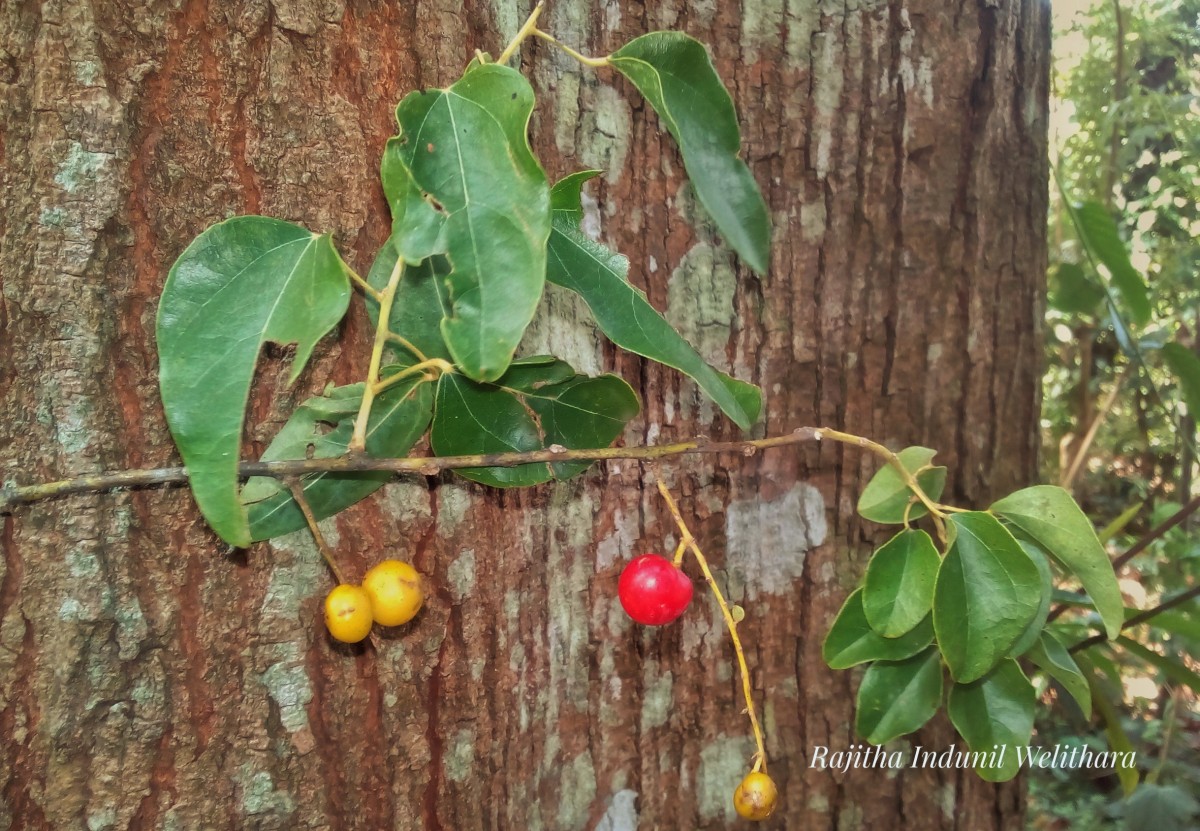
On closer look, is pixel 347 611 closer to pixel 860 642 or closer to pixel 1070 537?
pixel 860 642

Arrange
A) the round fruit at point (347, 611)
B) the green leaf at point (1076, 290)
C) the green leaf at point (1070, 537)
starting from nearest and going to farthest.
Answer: the round fruit at point (347, 611) → the green leaf at point (1070, 537) → the green leaf at point (1076, 290)

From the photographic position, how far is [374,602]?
2.11ft

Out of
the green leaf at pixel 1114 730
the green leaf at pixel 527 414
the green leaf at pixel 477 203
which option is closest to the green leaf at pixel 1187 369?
the green leaf at pixel 1114 730

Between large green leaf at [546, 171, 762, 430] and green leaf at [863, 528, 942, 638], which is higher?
large green leaf at [546, 171, 762, 430]

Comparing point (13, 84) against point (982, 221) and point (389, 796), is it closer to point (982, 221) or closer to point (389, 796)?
point (389, 796)

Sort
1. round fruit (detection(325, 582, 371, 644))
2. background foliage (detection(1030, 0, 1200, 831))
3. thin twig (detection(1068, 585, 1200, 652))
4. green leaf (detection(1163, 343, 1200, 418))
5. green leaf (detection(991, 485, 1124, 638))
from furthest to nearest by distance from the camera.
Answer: background foliage (detection(1030, 0, 1200, 831)), green leaf (detection(1163, 343, 1200, 418)), thin twig (detection(1068, 585, 1200, 652)), green leaf (detection(991, 485, 1124, 638)), round fruit (detection(325, 582, 371, 644))

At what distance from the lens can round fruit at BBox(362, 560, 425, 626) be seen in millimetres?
643

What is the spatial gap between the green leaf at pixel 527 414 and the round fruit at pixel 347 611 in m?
0.14

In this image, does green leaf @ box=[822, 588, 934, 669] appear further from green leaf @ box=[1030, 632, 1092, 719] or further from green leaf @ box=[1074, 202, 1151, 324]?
green leaf @ box=[1074, 202, 1151, 324]

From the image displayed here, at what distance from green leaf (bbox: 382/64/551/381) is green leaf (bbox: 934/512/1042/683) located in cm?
49

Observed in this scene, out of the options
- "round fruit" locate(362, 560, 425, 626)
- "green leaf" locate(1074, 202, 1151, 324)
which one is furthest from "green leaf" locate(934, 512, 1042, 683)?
"green leaf" locate(1074, 202, 1151, 324)

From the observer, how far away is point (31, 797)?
2.16 ft

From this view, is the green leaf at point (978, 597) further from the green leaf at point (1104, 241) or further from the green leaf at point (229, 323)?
the green leaf at point (1104, 241)

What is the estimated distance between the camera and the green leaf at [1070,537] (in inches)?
29.5
